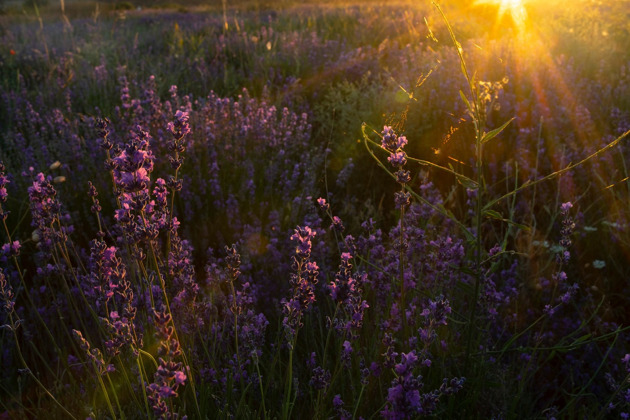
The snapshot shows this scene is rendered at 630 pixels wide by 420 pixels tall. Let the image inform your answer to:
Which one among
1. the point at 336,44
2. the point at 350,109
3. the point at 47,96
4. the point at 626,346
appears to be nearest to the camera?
the point at 626,346

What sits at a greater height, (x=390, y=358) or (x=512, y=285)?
(x=390, y=358)

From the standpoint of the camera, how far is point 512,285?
251cm

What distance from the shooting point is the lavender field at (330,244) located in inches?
56.4

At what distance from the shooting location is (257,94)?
555 cm

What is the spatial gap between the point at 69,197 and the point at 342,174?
1568mm

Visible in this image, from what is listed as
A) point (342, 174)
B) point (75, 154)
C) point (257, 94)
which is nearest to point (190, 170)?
point (75, 154)

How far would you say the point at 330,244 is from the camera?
293 centimetres

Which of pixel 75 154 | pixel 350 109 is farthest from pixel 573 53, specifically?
pixel 75 154

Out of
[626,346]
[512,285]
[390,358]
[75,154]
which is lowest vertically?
[626,346]

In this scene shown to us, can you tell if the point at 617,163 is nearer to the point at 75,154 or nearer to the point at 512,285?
the point at 512,285

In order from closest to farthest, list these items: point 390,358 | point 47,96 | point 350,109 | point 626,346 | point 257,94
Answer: point 390,358
point 626,346
point 350,109
point 47,96
point 257,94

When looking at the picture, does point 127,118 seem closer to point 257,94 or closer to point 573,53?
point 257,94

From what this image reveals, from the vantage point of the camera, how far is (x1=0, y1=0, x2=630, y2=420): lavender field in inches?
56.4

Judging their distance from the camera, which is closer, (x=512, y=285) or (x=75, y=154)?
(x=512, y=285)
